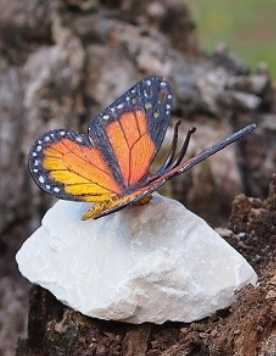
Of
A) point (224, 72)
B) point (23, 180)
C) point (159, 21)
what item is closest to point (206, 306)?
point (23, 180)

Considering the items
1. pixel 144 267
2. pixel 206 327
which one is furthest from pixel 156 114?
pixel 206 327

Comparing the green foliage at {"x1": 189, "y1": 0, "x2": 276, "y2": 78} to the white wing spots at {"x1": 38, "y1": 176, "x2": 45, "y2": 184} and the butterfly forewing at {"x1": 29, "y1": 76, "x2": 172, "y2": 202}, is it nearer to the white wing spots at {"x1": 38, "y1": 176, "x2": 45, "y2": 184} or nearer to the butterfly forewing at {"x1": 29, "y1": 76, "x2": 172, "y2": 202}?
the butterfly forewing at {"x1": 29, "y1": 76, "x2": 172, "y2": 202}

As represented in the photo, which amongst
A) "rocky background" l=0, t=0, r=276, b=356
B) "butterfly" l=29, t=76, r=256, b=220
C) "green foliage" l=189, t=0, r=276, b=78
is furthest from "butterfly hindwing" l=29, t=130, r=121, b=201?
"green foliage" l=189, t=0, r=276, b=78

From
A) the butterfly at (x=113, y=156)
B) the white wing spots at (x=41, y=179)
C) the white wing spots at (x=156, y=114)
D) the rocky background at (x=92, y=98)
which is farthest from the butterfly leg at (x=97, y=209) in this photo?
the rocky background at (x=92, y=98)

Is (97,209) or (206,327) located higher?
(97,209)

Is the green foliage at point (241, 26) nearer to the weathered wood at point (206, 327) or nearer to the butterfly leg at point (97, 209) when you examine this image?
the weathered wood at point (206, 327)

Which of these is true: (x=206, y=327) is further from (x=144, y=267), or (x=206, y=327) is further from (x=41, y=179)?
(x=41, y=179)
